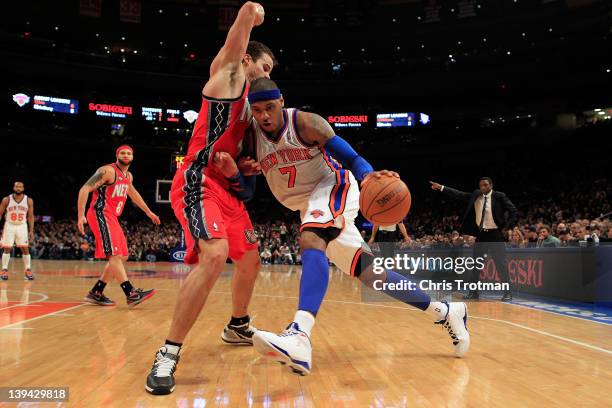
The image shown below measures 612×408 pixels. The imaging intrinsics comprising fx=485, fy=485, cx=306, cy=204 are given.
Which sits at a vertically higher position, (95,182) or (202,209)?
(95,182)

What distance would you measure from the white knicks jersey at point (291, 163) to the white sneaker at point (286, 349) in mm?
1046

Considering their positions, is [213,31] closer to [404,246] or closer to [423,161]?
[423,161]

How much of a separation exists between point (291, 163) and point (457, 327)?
1.59 metres

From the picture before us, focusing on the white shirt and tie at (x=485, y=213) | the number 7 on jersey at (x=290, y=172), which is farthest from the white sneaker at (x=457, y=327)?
the white shirt and tie at (x=485, y=213)

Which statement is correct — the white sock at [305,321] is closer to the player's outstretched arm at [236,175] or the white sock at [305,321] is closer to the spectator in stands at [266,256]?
the player's outstretched arm at [236,175]

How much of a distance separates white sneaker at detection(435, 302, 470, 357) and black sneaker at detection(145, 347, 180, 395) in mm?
1835

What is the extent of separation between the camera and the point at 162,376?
2443mm

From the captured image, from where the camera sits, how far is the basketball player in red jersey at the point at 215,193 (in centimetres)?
272

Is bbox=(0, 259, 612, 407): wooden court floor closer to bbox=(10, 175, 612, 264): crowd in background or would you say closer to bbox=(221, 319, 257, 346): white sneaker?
bbox=(221, 319, 257, 346): white sneaker

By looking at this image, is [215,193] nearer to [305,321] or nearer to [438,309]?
[305,321]

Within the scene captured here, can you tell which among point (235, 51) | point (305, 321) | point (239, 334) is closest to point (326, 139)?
point (235, 51)

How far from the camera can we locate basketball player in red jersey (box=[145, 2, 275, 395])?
272 centimetres


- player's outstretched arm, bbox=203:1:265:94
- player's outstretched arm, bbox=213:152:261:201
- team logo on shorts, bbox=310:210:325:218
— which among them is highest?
player's outstretched arm, bbox=203:1:265:94

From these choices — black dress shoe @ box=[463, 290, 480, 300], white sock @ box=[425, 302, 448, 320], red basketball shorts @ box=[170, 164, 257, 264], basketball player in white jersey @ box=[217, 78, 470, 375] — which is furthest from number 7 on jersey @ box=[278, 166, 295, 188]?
black dress shoe @ box=[463, 290, 480, 300]
